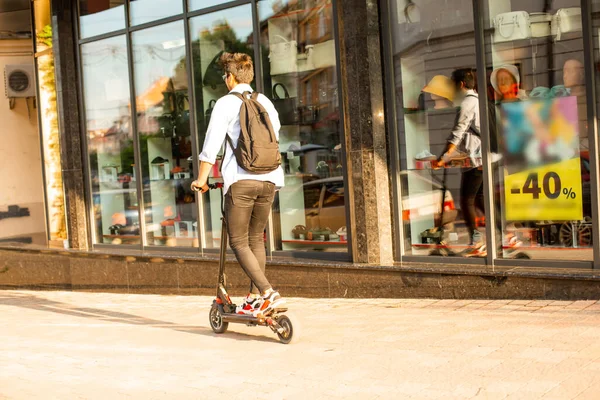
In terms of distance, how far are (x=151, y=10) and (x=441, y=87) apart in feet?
14.0

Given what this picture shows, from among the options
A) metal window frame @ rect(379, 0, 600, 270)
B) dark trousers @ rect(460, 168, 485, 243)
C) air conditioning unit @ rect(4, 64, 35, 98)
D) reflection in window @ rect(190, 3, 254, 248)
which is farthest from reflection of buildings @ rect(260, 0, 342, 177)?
air conditioning unit @ rect(4, 64, 35, 98)

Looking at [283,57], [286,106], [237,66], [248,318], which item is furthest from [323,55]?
[248,318]

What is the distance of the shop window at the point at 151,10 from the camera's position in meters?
11.4

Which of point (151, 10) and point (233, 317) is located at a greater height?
point (151, 10)

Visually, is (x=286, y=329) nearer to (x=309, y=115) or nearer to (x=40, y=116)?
(x=309, y=115)

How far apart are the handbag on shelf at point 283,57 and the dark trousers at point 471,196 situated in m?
2.33

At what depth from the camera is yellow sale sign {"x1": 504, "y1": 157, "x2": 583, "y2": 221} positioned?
26.2 feet

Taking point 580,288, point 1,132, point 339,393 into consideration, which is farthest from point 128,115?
point 339,393

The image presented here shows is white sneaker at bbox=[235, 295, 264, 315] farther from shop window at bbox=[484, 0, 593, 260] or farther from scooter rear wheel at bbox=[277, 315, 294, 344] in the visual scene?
shop window at bbox=[484, 0, 593, 260]

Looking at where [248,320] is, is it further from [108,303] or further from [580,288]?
[108,303]

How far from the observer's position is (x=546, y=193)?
8156 millimetres

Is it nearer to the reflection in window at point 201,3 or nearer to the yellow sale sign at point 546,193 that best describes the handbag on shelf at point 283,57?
the reflection in window at point 201,3

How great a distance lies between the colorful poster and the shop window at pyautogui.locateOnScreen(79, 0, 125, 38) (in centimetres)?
564

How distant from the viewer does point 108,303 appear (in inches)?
423
